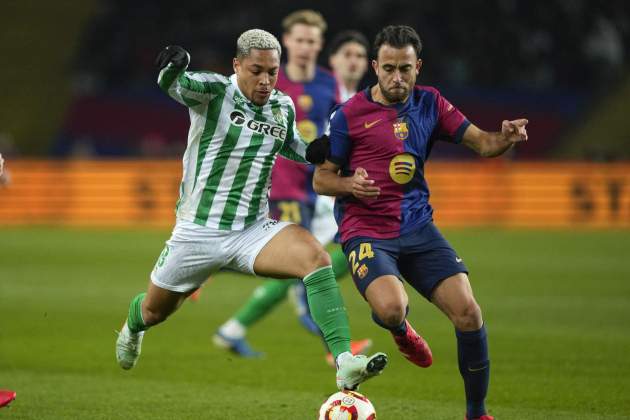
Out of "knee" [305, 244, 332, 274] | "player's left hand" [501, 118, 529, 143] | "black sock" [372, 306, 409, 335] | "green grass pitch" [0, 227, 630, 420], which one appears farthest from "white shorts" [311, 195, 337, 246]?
"player's left hand" [501, 118, 529, 143]

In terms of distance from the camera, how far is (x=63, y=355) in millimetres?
9492

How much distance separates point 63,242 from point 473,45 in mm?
16158

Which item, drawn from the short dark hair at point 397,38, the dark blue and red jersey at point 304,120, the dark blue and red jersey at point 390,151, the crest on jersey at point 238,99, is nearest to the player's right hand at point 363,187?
the dark blue and red jersey at point 390,151

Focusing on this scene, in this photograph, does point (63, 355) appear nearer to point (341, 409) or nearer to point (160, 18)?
point (341, 409)

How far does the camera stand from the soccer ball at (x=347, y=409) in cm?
585

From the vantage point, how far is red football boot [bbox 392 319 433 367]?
6.76 meters

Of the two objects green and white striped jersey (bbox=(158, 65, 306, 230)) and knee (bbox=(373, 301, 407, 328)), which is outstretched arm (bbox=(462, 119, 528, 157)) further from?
green and white striped jersey (bbox=(158, 65, 306, 230))

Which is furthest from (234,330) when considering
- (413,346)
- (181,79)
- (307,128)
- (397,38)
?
(397,38)

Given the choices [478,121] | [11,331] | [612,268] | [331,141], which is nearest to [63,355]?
[11,331]

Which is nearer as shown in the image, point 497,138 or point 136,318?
point 497,138

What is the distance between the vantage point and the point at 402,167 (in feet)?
21.5

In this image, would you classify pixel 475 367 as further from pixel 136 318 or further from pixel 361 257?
pixel 136 318

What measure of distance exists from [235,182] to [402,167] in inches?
41.7

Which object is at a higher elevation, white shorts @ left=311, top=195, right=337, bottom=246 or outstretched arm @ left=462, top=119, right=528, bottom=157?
outstretched arm @ left=462, top=119, right=528, bottom=157
